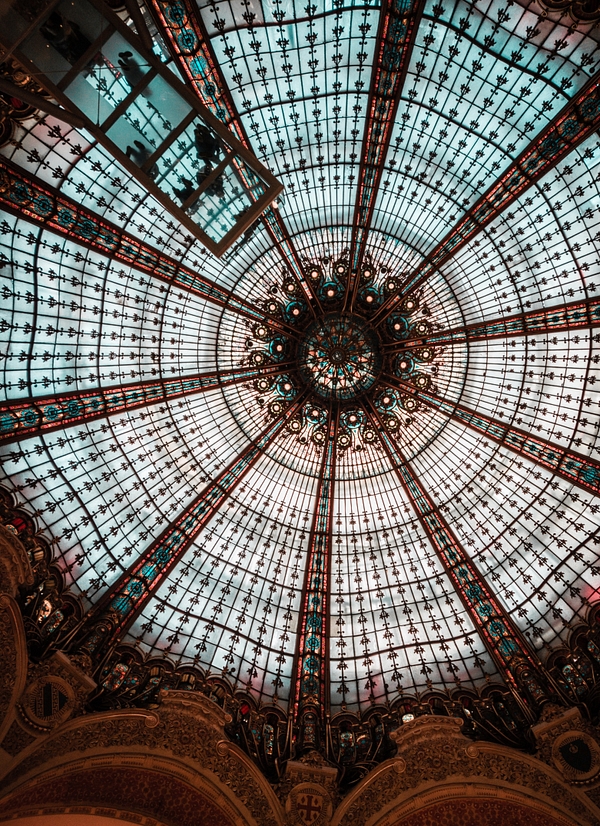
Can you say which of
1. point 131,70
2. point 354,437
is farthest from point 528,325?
point 131,70

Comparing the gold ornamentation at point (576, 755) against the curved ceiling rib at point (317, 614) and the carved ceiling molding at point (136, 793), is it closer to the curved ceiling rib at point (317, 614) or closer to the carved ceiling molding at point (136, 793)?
the curved ceiling rib at point (317, 614)

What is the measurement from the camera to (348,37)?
49.3 ft

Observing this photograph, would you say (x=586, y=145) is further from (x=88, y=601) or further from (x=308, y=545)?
(x=88, y=601)

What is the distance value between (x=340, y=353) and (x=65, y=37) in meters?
12.5

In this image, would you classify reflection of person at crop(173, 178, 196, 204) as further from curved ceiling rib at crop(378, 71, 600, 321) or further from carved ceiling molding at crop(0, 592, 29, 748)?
carved ceiling molding at crop(0, 592, 29, 748)

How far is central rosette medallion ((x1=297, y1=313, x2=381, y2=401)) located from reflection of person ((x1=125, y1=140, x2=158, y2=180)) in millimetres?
9374

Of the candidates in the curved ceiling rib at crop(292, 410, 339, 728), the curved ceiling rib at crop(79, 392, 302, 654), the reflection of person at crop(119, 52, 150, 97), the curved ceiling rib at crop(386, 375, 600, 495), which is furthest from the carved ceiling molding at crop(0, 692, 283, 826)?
the reflection of person at crop(119, 52, 150, 97)

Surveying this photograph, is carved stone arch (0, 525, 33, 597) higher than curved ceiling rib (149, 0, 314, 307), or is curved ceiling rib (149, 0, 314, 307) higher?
curved ceiling rib (149, 0, 314, 307)

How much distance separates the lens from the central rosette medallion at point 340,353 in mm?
20480

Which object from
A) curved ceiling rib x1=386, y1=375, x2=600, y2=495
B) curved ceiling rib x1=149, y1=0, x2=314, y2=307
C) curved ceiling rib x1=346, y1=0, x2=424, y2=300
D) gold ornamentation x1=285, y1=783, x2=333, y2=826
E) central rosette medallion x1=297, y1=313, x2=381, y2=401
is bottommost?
gold ornamentation x1=285, y1=783, x2=333, y2=826

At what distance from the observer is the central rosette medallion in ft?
67.2

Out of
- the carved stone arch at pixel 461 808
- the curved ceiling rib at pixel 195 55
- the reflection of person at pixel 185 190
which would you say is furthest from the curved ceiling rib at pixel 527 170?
the carved stone arch at pixel 461 808

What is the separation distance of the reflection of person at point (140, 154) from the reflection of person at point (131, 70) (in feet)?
3.47

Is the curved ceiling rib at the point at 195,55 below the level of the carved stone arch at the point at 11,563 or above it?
above
